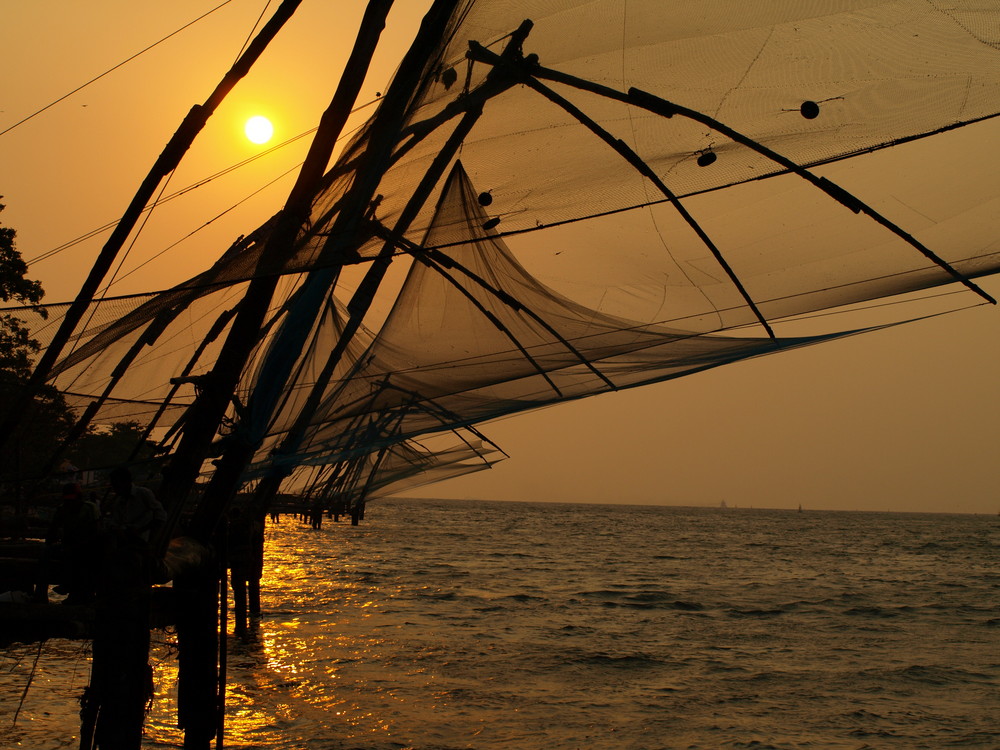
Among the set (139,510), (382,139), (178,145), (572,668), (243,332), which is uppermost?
(178,145)

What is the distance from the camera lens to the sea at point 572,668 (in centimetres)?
1056

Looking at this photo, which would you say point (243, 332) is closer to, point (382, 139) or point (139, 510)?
point (139, 510)

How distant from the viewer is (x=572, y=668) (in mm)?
14969

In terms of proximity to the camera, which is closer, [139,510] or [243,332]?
[139,510]

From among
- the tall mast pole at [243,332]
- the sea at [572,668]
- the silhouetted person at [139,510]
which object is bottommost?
the sea at [572,668]

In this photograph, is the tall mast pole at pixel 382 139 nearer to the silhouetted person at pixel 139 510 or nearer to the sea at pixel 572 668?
the silhouetted person at pixel 139 510

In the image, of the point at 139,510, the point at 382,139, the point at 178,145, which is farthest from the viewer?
the point at 178,145

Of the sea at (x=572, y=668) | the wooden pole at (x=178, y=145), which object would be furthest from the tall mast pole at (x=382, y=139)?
the sea at (x=572, y=668)

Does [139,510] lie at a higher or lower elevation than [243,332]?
lower

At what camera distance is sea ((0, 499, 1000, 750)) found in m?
10.6

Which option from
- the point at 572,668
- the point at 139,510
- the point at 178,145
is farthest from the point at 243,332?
the point at 572,668

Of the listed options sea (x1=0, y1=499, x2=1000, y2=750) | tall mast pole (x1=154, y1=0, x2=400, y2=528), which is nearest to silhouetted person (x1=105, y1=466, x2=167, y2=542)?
tall mast pole (x1=154, y1=0, x2=400, y2=528)

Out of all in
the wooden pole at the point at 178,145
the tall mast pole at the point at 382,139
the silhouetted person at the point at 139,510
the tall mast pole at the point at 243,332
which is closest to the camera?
the tall mast pole at the point at 382,139

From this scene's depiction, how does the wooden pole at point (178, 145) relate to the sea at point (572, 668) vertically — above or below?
above
